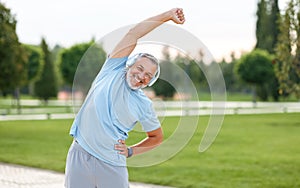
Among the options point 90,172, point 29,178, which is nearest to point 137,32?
point 90,172

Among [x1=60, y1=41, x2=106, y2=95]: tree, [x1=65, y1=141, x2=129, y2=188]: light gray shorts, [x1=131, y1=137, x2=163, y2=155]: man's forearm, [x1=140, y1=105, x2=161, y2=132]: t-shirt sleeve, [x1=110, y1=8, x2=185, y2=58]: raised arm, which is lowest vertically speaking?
[x1=65, y1=141, x2=129, y2=188]: light gray shorts

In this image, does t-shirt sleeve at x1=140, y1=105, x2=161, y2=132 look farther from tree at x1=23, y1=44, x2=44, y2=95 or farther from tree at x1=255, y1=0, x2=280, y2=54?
tree at x1=255, y1=0, x2=280, y2=54

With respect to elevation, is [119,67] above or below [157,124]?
above

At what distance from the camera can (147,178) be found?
7367 millimetres

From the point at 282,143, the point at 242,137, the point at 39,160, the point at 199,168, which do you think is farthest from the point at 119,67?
the point at 242,137

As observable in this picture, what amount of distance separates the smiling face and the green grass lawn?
890mm

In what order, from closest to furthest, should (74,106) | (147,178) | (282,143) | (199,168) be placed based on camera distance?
(74,106) → (147,178) → (199,168) → (282,143)

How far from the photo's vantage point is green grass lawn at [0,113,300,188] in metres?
7.20

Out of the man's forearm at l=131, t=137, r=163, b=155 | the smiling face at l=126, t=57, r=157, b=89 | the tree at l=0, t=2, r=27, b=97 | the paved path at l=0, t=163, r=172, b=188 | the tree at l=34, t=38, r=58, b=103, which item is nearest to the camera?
the smiling face at l=126, t=57, r=157, b=89

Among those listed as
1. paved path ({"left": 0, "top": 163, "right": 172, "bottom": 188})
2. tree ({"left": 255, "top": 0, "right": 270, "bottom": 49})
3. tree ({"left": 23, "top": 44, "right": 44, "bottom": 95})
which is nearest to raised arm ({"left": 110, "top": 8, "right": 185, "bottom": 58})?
paved path ({"left": 0, "top": 163, "right": 172, "bottom": 188})

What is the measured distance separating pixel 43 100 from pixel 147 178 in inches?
1245

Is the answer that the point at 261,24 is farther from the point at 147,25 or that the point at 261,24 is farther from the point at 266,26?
the point at 147,25

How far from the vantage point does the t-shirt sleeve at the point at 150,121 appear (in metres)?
2.62

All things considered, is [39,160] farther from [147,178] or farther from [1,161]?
[147,178]
